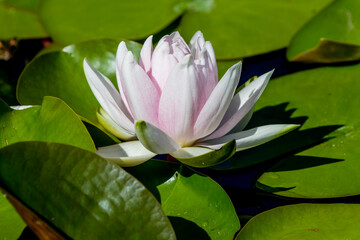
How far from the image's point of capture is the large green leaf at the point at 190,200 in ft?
3.90

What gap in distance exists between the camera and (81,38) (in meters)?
2.10

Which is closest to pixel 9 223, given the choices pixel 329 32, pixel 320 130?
pixel 320 130

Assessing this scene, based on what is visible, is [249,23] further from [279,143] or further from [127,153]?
[127,153]

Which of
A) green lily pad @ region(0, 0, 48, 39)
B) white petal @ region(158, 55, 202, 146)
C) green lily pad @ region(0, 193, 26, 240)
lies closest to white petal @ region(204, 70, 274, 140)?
white petal @ region(158, 55, 202, 146)

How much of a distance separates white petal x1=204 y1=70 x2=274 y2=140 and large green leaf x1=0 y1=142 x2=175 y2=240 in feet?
1.30

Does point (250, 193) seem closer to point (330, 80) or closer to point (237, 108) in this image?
point (237, 108)

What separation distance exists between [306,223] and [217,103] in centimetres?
43

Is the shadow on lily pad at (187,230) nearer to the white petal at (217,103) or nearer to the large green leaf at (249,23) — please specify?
the white petal at (217,103)

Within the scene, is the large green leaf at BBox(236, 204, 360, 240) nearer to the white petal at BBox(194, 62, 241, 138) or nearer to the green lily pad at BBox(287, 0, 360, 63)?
the white petal at BBox(194, 62, 241, 138)

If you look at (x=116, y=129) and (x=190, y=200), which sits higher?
(x=116, y=129)

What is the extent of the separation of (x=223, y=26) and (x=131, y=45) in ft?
1.92

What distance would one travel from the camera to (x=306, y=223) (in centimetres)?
121

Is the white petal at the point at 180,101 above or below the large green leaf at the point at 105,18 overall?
below

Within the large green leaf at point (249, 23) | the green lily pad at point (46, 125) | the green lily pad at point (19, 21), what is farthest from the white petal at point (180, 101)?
the green lily pad at point (19, 21)
